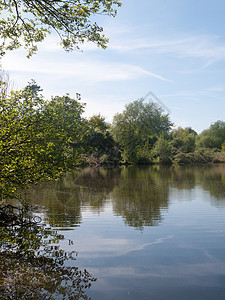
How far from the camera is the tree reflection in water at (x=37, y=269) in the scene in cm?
487

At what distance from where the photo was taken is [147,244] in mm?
7711

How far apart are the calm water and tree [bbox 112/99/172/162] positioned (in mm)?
37848

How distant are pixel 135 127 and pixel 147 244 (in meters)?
47.1

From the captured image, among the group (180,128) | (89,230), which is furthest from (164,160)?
(89,230)

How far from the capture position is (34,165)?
8.12 metres

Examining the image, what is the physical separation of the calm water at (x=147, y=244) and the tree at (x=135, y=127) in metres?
37.8

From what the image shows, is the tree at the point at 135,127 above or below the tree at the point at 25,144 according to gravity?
above

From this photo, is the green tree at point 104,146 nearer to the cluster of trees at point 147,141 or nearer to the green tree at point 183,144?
→ the cluster of trees at point 147,141

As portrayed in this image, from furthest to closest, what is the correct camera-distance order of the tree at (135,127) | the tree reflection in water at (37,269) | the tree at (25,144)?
the tree at (135,127) < the tree at (25,144) < the tree reflection in water at (37,269)

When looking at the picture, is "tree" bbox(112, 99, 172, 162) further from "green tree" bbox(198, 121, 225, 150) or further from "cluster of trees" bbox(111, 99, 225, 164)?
"green tree" bbox(198, 121, 225, 150)

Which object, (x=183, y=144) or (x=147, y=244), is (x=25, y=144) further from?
(x=183, y=144)

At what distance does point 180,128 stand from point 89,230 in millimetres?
62871

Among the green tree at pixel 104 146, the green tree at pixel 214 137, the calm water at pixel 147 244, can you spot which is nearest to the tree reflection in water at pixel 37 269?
the calm water at pixel 147 244

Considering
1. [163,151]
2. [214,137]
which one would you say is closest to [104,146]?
[163,151]
